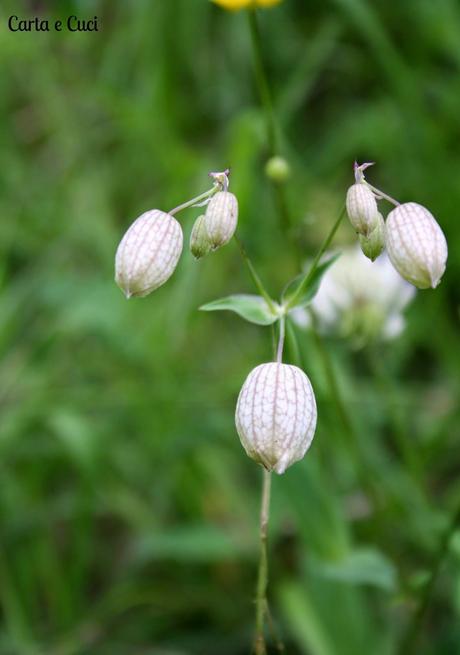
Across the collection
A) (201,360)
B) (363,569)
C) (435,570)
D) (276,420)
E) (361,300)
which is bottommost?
(201,360)

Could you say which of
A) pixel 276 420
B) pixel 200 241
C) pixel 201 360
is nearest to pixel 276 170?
pixel 200 241

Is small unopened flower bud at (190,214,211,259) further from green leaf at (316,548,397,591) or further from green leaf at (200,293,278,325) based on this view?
green leaf at (316,548,397,591)

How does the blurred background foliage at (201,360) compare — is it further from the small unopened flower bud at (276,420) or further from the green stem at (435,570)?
the small unopened flower bud at (276,420)

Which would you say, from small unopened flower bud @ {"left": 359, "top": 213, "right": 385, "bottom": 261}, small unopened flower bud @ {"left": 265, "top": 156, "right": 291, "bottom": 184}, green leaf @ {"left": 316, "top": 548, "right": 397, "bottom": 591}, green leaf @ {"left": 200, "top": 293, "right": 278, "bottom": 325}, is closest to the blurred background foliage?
green leaf @ {"left": 316, "top": 548, "right": 397, "bottom": 591}

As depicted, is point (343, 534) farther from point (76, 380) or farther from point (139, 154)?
point (139, 154)

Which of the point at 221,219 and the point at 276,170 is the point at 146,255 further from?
the point at 276,170

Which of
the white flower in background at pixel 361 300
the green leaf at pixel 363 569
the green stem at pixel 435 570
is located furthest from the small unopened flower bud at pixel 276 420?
the white flower in background at pixel 361 300
